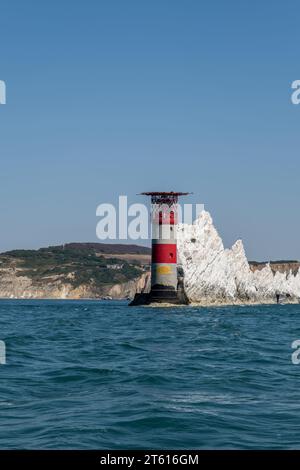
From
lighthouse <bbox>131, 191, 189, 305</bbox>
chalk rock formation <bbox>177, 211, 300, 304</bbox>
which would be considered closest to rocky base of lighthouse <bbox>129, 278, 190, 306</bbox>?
lighthouse <bbox>131, 191, 189, 305</bbox>

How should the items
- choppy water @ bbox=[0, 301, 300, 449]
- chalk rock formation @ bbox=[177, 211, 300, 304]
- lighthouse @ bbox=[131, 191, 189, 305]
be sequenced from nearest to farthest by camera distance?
choppy water @ bbox=[0, 301, 300, 449] < lighthouse @ bbox=[131, 191, 189, 305] < chalk rock formation @ bbox=[177, 211, 300, 304]

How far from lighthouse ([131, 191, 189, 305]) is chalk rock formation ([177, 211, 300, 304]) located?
438 inches

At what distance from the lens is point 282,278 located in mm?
162000

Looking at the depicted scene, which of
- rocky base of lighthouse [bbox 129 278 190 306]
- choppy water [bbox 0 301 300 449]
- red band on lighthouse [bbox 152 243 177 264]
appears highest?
red band on lighthouse [bbox 152 243 177 264]

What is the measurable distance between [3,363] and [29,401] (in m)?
8.51

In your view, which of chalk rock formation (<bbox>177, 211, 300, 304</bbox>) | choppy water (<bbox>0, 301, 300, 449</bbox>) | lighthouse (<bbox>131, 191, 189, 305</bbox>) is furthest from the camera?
chalk rock formation (<bbox>177, 211, 300, 304</bbox>)

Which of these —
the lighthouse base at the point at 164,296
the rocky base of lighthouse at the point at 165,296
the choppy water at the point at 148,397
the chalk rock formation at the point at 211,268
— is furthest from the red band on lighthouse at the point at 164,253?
the choppy water at the point at 148,397

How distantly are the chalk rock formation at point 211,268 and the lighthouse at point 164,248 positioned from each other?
11124 millimetres

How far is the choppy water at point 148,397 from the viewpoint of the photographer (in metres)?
15.4

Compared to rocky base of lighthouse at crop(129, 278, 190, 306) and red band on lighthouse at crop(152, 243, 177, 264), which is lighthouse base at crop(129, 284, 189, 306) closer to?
rocky base of lighthouse at crop(129, 278, 190, 306)

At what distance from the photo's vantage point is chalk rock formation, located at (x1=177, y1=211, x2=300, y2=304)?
126812mm

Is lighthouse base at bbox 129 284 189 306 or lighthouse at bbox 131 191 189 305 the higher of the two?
lighthouse at bbox 131 191 189 305

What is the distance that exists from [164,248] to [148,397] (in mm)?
87700
